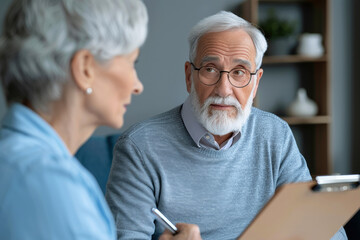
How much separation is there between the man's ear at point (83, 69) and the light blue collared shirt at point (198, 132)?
782 mm

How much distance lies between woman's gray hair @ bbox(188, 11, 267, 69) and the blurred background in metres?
2.05

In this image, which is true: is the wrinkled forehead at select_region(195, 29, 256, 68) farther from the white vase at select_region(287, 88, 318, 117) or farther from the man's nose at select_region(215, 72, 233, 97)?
the white vase at select_region(287, 88, 318, 117)

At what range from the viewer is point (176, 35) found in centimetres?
387

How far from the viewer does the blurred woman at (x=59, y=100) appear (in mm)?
734

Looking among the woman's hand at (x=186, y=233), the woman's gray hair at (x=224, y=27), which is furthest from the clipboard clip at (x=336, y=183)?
the woman's gray hair at (x=224, y=27)

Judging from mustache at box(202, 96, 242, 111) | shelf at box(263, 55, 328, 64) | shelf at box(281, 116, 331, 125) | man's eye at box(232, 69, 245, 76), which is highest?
man's eye at box(232, 69, 245, 76)

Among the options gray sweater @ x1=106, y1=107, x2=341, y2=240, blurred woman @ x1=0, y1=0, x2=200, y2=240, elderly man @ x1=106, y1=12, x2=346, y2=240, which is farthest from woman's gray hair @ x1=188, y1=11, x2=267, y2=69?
blurred woman @ x1=0, y1=0, x2=200, y2=240

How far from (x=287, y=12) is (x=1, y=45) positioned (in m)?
3.36

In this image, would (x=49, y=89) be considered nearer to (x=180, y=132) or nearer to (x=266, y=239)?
(x=266, y=239)

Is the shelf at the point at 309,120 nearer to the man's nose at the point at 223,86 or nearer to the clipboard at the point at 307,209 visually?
the man's nose at the point at 223,86

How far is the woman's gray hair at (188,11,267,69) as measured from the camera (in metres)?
1.69

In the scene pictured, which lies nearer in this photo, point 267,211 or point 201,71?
point 267,211

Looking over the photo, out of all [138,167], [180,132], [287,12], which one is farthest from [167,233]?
[287,12]

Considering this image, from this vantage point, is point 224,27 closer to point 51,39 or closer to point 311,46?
point 51,39
